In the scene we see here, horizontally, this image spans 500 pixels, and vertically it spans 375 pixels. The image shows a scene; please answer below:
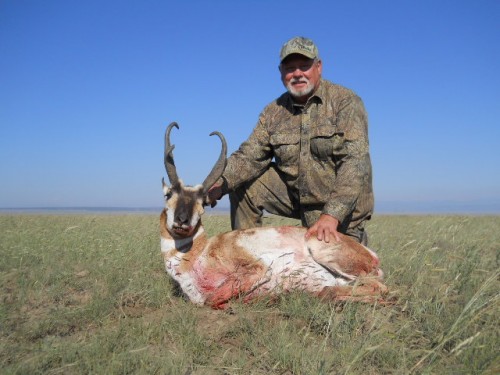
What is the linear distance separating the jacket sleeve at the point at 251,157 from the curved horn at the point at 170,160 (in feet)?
4.46

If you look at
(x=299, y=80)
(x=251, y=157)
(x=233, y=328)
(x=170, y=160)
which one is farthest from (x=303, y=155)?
(x=233, y=328)

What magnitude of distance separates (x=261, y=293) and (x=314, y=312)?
0.83 m

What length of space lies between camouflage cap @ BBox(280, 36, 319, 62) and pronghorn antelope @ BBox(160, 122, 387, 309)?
1.72m

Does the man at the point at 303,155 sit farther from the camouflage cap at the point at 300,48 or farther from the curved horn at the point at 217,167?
the curved horn at the point at 217,167

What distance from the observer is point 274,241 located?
4582 millimetres

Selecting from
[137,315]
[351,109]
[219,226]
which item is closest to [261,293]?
[137,315]

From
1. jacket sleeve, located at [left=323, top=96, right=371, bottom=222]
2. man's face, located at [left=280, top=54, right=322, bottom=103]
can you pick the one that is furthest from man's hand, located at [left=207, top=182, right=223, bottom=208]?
man's face, located at [left=280, top=54, right=322, bottom=103]

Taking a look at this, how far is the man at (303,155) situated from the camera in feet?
17.9

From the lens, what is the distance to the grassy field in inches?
113

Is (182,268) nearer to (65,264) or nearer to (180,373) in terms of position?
(180,373)

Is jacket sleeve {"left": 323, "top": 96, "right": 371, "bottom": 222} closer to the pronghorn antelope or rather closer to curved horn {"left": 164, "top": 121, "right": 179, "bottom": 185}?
the pronghorn antelope

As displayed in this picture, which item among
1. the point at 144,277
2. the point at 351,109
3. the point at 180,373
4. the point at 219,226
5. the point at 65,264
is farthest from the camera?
the point at 219,226

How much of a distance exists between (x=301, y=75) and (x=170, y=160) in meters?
2.15

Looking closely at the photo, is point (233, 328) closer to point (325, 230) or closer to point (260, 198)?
point (325, 230)
